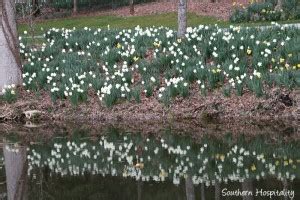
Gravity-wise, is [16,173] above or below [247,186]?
below

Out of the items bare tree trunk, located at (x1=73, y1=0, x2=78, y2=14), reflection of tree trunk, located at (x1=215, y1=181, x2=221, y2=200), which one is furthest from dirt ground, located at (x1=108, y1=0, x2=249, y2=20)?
reflection of tree trunk, located at (x1=215, y1=181, x2=221, y2=200)

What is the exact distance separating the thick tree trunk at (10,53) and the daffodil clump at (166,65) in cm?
30

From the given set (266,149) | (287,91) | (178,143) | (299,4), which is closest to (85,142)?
(178,143)

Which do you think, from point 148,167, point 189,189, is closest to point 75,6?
point 148,167

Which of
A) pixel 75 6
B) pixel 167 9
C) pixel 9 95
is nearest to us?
pixel 9 95

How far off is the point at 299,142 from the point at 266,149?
2.25ft

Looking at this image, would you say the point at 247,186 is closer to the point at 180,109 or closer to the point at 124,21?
the point at 180,109

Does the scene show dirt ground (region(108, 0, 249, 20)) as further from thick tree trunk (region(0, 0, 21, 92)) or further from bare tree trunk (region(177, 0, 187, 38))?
thick tree trunk (region(0, 0, 21, 92))

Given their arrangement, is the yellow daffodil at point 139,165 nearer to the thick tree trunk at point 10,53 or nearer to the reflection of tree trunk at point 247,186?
the reflection of tree trunk at point 247,186

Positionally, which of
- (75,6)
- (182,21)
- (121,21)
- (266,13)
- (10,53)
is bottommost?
(121,21)

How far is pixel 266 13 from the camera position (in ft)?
A: 67.7

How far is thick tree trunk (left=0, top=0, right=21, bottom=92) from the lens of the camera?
46.5 feet

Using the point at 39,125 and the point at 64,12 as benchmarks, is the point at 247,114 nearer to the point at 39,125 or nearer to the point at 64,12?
the point at 39,125

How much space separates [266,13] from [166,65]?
761 cm
